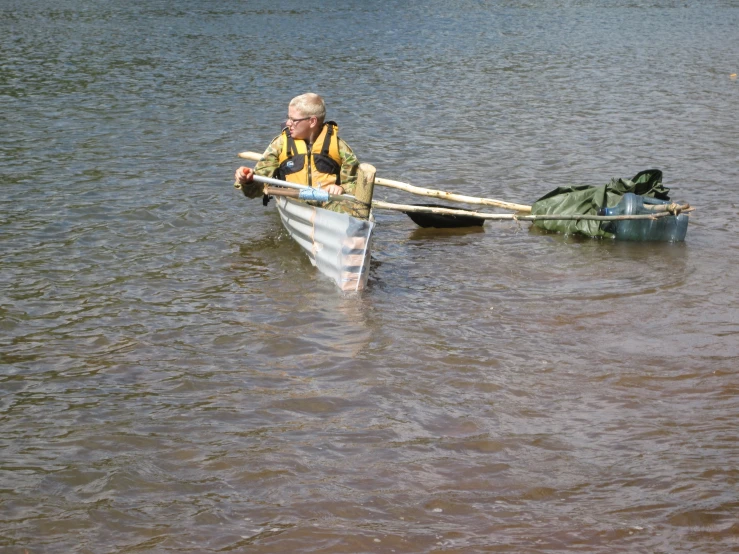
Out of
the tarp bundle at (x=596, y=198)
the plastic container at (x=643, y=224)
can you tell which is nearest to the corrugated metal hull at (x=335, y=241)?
the tarp bundle at (x=596, y=198)

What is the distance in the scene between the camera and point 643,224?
453 inches

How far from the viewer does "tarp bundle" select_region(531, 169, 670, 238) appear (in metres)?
11.7

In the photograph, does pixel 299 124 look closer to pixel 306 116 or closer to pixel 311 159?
pixel 306 116

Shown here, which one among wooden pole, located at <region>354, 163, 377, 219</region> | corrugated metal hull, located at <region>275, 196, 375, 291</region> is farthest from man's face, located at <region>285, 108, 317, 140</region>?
wooden pole, located at <region>354, 163, 377, 219</region>

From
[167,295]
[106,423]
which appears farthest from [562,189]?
[106,423]

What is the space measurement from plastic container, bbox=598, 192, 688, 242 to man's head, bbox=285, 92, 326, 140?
3.71 meters

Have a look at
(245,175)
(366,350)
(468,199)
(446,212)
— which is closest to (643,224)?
(468,199)

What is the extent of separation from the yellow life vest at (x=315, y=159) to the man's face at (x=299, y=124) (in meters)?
0.11

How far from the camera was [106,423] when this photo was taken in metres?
6.97

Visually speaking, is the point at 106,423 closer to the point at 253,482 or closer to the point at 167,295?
the point at 253,482

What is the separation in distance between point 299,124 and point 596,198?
3841mm

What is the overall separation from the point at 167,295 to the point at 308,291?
1.43m

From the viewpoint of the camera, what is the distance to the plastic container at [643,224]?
1145 centimetres

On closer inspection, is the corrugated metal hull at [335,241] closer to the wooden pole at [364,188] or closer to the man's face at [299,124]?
the wooden pole at [364,188]
